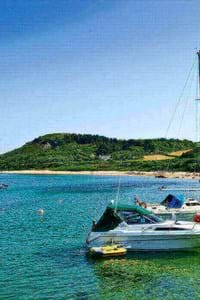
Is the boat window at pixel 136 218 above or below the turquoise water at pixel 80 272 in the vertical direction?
above

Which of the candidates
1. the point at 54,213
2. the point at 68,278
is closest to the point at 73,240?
the point at 68,278

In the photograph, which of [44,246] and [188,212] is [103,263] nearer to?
[44,246]

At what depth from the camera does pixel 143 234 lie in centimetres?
3531

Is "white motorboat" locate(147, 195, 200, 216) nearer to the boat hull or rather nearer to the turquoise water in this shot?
the turquoise water

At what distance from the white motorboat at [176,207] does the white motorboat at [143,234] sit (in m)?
17.7

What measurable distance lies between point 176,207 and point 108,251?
24.0 metres

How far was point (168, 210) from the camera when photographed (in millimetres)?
54844

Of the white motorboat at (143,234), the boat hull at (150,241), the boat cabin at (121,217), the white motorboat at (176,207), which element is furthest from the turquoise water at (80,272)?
the white motorboat at (176,207)

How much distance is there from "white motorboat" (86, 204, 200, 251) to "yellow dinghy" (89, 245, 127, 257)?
89 centimetres

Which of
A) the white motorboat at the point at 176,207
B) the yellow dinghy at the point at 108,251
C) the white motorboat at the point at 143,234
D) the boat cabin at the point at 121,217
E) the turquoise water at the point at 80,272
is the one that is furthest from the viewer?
the white motorboat at the point at 176,207

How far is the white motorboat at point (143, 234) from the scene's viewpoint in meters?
35.3

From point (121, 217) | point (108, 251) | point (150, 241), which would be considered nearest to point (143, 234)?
point (150, 241)

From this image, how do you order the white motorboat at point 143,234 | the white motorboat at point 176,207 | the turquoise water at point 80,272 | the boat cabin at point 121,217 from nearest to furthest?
1. the turquoise water at point 80,272
2. the white motorboat at point 143,234
3. the boat cabin at point 121,217
4. the white motorboat at point 176,207

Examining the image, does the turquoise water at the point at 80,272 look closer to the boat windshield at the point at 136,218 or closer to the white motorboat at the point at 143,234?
the white motorboat at the point at 143,234
